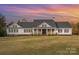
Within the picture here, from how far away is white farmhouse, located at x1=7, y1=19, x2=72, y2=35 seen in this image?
2.70m

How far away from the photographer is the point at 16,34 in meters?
2.72

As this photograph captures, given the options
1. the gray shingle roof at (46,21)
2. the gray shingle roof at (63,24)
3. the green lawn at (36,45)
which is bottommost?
the green lawn at (36,45)

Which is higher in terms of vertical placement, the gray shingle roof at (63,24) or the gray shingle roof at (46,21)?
the gray shingle roof at (46,21)

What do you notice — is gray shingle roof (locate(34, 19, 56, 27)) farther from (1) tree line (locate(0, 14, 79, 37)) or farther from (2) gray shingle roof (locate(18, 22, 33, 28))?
(1) tree line (locate(0, 14, 79, 37))

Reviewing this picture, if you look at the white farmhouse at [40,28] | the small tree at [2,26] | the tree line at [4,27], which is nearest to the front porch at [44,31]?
the white farmhouse at [40,28]

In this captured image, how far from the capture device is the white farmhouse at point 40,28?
2.70 metres

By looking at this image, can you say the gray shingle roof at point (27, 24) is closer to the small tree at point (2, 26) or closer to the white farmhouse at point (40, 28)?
the white farmhouse at point (40, 28)

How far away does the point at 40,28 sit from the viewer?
107 inches

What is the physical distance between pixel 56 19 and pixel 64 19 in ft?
0.28

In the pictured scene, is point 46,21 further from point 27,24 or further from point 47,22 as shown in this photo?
point 27,24

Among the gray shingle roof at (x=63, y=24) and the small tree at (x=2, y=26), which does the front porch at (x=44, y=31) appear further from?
the small tree at (x=2, y=26)

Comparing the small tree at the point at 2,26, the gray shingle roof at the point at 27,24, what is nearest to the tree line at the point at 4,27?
the small tree at the point at 2,26

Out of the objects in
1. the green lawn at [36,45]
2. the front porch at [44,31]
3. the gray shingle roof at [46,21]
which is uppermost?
the gray shingle roof at [46,21]
